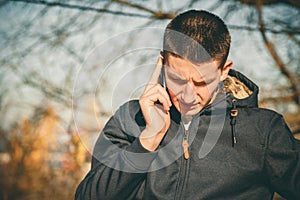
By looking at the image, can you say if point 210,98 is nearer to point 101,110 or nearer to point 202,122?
point 202,122

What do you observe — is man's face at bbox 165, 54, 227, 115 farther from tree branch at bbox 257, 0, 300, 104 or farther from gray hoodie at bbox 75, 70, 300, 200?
tree branch at bbox 257, 0, 300, 104

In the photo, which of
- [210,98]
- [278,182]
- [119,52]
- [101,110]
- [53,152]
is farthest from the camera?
[53,152]

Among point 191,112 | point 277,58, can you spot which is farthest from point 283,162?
point 277,58

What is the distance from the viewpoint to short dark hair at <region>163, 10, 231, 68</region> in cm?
123

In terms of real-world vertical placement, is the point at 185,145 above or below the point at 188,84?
below

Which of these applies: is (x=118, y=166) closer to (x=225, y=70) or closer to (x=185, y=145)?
(x=185, y=145)

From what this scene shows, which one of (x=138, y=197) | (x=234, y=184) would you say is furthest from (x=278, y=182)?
(x=138, y=197)

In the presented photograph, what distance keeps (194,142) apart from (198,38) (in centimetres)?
29

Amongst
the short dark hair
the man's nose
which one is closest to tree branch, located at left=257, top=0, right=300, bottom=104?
the short dark hair

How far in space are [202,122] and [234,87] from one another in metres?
0.15

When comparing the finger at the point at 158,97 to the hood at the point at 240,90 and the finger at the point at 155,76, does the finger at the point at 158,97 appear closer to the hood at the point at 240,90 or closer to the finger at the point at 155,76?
the finger at the point at 155,76

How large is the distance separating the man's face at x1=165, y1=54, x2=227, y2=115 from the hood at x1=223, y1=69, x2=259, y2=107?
0.18 feet

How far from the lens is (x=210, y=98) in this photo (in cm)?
119

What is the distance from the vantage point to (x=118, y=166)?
43.9 inches
